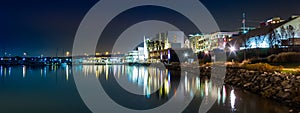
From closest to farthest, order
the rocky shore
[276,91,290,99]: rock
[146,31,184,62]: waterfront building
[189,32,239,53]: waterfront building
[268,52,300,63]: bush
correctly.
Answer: the rocky shore, [276,91,290,99]: rock, [268,52,300,63]: bush, [189,32,239,53]: waterfront building, [146,31,184,62]: waterfront building

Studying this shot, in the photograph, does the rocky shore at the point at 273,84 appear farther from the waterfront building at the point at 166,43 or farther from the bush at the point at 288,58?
the waterfront building at the point at 166,43

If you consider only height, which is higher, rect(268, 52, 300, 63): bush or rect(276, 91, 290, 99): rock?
rect(268, 52, 300, 63): bush

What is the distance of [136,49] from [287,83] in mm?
166021

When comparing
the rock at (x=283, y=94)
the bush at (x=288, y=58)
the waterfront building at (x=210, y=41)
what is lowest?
the rock at (x=283, y=94)

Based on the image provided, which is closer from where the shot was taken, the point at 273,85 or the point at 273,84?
A: the point at 273,85

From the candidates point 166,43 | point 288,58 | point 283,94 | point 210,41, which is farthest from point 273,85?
point 166,43

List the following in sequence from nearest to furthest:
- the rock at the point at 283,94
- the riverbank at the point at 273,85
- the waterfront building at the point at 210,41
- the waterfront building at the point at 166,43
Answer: the riverbank at the point at 273,85 < the rock at the point at 283,94 < the waterfront building at the point at 210,41 < the waterfront building at the point at 166,43

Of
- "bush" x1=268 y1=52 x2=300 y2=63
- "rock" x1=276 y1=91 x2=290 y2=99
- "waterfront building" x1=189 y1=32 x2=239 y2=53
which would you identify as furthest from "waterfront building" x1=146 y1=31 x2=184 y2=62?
"rock" x1=276 y1=91 x2=290 y2=99

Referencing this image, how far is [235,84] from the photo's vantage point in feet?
70.0

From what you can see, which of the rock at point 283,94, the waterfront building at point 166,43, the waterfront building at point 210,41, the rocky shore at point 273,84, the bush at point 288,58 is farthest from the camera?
the waterfront building at point 166,43

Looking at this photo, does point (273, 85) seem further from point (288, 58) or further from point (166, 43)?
point (166, 43)

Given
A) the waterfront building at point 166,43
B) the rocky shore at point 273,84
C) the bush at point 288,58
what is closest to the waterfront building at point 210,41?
the waterfront building at point 166,43

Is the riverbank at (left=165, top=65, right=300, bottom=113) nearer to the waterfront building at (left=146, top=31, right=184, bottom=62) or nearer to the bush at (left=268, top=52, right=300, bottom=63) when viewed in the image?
the bush at (left=268, top=52, right=300, bottom=63)

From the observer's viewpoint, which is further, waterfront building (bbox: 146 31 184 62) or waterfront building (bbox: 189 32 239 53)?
waterfront building (bbox: 146 31 184 62)
